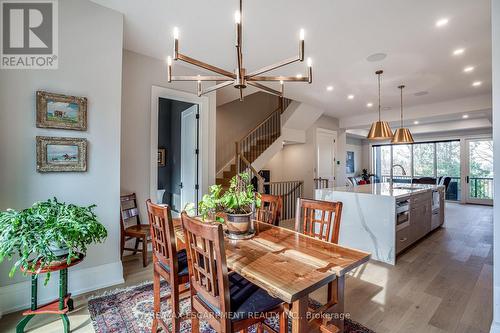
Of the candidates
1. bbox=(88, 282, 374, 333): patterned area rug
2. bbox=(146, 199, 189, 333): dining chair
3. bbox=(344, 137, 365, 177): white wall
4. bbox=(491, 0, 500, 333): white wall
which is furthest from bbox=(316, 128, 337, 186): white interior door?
bbox=(146, 199, 189, 333): dining chair

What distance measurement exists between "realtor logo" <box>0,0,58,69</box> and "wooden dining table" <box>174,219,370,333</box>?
249 cm

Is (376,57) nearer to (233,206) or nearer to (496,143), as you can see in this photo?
(496,143)

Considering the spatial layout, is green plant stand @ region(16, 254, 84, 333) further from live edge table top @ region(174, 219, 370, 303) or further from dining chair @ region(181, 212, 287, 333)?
dining chair @ region(181, 212, 287, 333)

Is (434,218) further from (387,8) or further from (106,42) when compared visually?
(106,42)

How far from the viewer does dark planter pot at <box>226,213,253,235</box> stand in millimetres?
1747

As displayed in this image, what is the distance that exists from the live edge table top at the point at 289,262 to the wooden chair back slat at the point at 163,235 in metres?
0.17

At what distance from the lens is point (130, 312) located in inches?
80.6

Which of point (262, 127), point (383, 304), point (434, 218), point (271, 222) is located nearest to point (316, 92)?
point (262, 127)

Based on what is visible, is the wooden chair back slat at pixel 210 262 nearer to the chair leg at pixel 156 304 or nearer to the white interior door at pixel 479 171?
the chair leg at pixel 156 304

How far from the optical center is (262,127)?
6.70 metres

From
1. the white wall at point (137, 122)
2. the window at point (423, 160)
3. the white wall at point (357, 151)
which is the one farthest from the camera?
the white wall at point (357, 151)

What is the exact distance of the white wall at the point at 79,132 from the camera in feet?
6.82

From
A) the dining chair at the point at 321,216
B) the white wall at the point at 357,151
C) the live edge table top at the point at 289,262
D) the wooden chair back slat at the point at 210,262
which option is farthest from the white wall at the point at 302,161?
the wooden chair back slat at the point at 210,262

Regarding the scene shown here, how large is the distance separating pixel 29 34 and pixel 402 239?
496 cm
